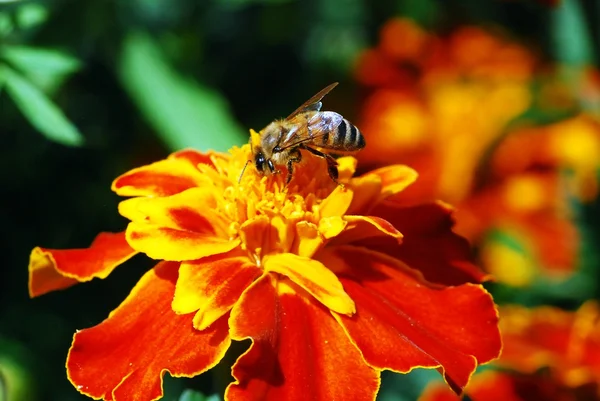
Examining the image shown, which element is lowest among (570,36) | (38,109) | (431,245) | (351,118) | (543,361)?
(351,118)

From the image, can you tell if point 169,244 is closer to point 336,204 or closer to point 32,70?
point 336,204

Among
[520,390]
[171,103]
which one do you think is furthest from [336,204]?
[171,103]

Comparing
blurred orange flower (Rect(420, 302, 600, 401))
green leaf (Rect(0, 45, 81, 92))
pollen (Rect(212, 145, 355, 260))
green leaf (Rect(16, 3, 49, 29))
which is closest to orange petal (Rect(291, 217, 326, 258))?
pollen (Rect(212, 145, 355, 260))

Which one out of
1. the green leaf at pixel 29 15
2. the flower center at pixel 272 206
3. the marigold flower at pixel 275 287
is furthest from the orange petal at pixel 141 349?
the green leaf at pixel 29 15

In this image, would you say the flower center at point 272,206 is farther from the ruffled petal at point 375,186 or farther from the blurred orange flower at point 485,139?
the blurred orange flower at point 485,139

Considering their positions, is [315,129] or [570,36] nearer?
[315,129]

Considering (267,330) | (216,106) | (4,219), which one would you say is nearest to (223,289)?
(267,330)

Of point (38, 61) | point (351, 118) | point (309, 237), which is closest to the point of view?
point (309, 237)

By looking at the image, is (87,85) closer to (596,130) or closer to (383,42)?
(383,42)
